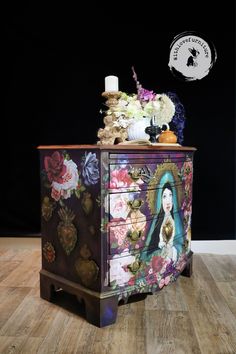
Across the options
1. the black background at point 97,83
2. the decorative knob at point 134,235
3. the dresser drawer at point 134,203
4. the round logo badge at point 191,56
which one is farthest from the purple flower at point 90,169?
the round logo badge at point 191,56

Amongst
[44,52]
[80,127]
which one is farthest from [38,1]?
[80,127]

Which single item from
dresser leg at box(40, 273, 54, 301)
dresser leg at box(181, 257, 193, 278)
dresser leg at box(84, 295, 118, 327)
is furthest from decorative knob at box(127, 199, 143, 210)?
dresser leg at box(181, 257, 193, 278)

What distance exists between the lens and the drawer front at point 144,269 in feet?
6.70

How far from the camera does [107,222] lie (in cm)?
199

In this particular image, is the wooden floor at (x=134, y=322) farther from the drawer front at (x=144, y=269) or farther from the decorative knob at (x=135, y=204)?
the decorative knob at (x=135, y=204)

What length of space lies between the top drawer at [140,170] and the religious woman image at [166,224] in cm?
6

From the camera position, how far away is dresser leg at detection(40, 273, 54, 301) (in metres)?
2.31

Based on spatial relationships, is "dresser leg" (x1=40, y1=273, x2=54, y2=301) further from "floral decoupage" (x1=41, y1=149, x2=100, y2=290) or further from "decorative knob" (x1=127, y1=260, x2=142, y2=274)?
"decorative knob" (x1=127, y1=260, x2=142, y2=274)

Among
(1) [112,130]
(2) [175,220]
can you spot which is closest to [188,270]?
(2) [175,220]

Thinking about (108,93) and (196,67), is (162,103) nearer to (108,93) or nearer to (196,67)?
(108,93)

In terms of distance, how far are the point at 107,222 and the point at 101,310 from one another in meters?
0.44

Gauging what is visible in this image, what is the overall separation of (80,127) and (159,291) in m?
1.63

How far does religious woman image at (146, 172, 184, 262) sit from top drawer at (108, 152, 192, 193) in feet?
0.18

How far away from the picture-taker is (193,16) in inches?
131
